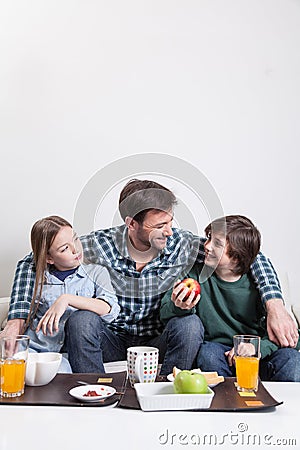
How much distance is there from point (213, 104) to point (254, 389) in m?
1.82

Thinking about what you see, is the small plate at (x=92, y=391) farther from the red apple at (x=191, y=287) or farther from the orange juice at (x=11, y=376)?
the red apple at (x=191, y=287)

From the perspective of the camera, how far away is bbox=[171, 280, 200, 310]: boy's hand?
7.34 feet

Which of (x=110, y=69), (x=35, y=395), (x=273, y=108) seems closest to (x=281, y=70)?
(x=273, y=108)

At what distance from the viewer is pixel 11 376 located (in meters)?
1.63

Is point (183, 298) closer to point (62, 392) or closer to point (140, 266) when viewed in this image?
point (140, 266)

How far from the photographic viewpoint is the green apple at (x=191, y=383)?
5.17ft

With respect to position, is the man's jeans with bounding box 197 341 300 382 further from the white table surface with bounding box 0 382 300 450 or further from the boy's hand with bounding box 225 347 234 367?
the white table surface with bounding box 0 382 300 450

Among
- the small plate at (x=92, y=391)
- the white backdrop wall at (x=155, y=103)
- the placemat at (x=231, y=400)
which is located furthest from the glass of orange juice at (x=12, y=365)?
the white backdrop wall at (x=155, y=103)

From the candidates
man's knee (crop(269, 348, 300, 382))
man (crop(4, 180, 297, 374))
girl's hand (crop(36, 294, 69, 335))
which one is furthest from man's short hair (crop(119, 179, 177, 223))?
man's knee (crop(269, 348, 300, 382))

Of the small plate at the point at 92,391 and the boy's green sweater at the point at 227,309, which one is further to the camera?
the boy's green sweater at the point at 227,309

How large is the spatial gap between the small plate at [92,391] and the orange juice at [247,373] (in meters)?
0.37

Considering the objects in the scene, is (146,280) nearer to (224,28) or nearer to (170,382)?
(170,382)

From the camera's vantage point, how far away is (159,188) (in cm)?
258

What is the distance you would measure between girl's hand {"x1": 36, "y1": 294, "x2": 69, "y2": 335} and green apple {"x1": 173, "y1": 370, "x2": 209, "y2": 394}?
2.47ft
